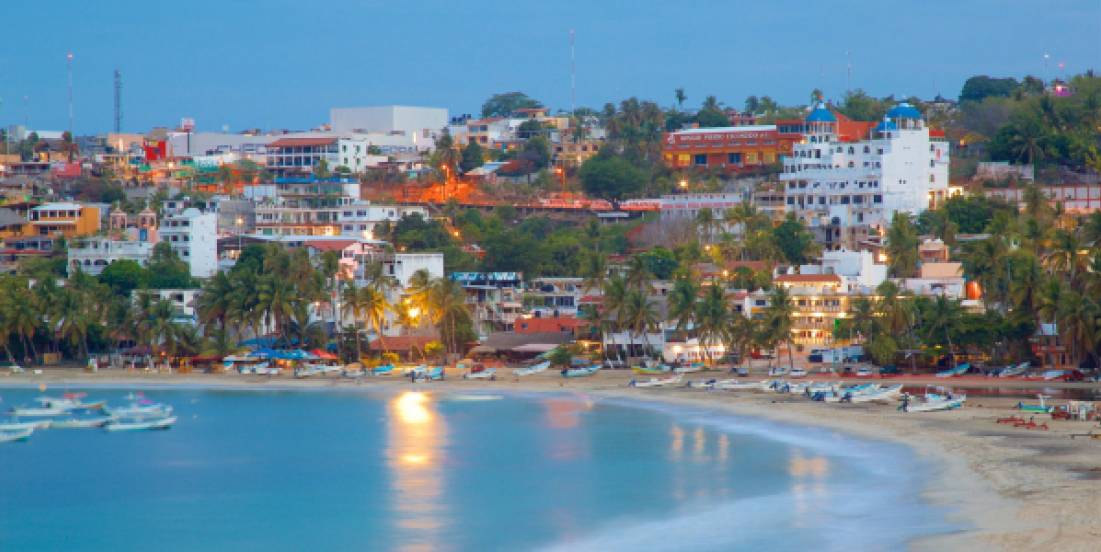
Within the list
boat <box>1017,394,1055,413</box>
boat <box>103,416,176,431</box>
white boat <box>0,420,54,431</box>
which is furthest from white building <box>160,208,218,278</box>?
boat <box>1017,394,1055,413</box>

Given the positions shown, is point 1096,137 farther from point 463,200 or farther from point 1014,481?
point 1014,481

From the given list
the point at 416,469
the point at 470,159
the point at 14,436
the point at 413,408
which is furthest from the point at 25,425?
the point at 470,159

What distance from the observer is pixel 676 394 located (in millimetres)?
73062

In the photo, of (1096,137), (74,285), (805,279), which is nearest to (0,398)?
(74,285)

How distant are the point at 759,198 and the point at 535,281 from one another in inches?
899

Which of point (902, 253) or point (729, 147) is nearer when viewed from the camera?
point (902, 253)

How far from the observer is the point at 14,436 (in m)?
67.0

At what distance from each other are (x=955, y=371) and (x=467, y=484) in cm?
3030

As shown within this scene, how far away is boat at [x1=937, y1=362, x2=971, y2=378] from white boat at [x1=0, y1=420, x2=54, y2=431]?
40.0 m

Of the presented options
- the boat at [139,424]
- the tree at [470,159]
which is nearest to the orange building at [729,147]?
the tree at [470,159]

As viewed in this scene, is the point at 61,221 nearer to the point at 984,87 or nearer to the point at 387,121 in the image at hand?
the point at 387,121

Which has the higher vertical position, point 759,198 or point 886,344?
point 759,198

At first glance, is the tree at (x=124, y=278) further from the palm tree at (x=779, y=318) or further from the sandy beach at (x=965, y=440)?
the palm tree at (x=779, y=318)

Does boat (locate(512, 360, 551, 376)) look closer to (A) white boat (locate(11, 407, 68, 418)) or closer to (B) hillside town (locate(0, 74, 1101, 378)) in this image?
(B) hillside town (locate(0, 74, 1101, 378))
